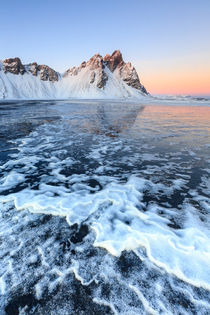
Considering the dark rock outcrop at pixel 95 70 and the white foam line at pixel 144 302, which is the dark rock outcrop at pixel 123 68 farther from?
the white foam line at pixel 144 302

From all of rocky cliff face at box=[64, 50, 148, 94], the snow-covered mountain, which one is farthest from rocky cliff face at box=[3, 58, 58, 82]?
rocky cliff face at box=[64, 50, 148, 94]

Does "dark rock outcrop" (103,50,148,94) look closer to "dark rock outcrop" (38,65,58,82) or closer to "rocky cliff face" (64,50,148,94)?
"rocky cliff face" (64,50,148,94)

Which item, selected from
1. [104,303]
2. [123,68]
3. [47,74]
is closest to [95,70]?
[123,68]

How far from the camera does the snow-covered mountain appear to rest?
295 feet

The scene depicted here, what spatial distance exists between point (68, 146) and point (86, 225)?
16.2 ft

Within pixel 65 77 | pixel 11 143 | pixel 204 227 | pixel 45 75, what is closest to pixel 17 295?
pixel 204 227

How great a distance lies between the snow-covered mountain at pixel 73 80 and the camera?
3546 inches

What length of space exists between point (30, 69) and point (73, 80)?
30.1 metres

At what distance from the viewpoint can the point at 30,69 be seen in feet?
352

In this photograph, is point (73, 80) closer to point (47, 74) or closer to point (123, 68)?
point (47, 74)

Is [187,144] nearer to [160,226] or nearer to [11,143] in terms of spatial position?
[160,226]

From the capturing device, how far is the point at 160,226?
258 cm

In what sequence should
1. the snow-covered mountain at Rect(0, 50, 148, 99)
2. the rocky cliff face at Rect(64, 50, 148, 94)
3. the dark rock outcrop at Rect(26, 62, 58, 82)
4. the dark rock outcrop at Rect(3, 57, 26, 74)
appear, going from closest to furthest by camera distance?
the snow-covered mountain at Rect(0, 50, 148, 99) < the dark rock outcrop at Rect(3, 57, 26, 74) < the dark rock outcrop at Rect(26, 62, 58, 82) < the rocky cliff face at Rect(64, 50, 148, 94)

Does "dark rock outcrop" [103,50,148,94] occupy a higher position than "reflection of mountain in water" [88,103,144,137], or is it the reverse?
"dark rock outcrop" [103,50,148,94]
